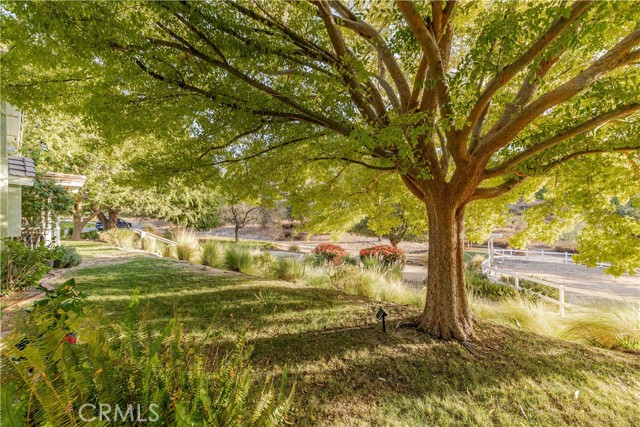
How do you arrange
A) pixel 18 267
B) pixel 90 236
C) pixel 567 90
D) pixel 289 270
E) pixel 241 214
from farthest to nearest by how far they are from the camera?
pixel 241 214 < pixel 90 236 < pixel 289 270 < pixel 18 267 < pixel 567 90

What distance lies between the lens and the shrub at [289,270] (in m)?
7.94

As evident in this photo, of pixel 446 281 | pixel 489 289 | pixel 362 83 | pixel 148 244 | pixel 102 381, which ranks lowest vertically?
pixel 489 289

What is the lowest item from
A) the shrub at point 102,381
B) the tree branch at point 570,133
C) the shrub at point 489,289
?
the shrub at point 489,289

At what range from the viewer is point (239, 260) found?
8742mm

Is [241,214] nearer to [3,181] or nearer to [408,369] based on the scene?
[3,181]

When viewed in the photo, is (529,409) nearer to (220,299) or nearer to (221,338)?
(221,338)

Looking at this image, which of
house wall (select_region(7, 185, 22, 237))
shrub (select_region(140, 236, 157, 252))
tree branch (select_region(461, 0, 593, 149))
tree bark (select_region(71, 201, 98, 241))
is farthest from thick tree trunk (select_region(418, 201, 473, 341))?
tree bark (select_region(71, 201, 98, 241))

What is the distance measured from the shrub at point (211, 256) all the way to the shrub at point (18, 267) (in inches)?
172

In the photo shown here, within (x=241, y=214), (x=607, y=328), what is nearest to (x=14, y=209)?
(x=607, y=328)

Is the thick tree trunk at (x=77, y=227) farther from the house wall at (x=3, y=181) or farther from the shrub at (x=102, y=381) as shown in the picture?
the shrub at (x=102, y=381)

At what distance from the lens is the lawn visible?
246 centimetres

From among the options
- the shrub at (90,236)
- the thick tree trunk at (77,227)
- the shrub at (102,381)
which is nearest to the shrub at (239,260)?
the shrub at (102,381)

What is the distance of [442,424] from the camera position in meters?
2.33

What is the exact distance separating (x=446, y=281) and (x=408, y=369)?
4.79 ft
